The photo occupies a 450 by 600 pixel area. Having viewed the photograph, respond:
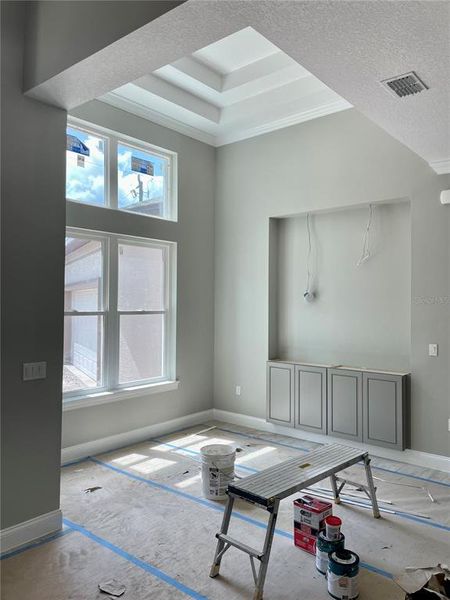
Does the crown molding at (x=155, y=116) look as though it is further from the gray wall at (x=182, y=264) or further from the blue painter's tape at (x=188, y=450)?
the blue painter's tape at (x=188, y=450)

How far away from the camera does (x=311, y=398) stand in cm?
478

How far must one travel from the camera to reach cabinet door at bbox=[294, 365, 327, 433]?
4682 millimetres

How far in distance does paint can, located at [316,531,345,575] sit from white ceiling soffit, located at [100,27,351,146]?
4.04 m

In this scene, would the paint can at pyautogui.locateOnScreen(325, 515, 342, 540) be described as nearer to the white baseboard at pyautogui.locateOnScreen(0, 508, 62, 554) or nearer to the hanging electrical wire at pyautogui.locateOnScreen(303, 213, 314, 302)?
the white baseboard at pyautogui.locateOnScreen(0, 508, 62, 554)

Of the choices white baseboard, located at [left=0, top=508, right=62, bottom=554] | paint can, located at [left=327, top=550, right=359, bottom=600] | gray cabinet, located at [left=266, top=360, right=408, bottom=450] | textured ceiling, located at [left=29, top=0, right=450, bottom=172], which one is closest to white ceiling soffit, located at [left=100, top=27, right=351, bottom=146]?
textured ceiling, located at [left=29, top=0, right=450, bottom=172]

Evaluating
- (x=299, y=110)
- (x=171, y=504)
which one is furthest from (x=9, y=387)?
(x=299, y=110)

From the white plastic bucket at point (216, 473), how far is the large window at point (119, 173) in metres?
2.71

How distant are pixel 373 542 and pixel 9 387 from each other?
2.47 m

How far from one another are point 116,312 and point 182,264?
109 cm

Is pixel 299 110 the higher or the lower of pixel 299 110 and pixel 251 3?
the higher

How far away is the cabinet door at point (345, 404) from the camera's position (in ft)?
14.5

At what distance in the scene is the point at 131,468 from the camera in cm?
400

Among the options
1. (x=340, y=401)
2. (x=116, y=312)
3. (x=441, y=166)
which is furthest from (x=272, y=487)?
(x=441, y=166)

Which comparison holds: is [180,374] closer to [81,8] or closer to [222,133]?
[222,133]
